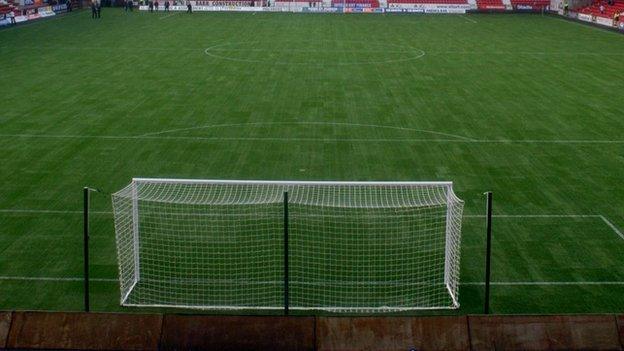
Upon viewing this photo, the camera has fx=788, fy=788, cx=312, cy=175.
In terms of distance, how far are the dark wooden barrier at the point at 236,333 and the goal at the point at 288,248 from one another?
0.71 m

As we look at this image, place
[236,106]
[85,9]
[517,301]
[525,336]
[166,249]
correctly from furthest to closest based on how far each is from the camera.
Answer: [85,9] → [236,106] → [166,249] → [517,301] → [525,336]

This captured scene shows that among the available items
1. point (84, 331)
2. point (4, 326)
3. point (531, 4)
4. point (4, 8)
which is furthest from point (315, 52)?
point (531, 4)

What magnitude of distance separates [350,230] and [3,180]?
8.95 metres

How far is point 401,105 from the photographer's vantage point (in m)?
28.0

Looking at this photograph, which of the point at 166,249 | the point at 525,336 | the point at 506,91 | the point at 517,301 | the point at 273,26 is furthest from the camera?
the point at 273,26

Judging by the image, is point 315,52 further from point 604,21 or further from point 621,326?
point 621,326

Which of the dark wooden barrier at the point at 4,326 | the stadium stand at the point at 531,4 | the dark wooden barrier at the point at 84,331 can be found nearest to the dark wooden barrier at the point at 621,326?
the dark wooden barrier at the point at 84,331

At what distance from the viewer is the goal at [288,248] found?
42.7 feet

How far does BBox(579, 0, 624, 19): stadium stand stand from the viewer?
5809cm

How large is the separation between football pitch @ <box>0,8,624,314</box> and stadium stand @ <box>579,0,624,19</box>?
13.2 metres

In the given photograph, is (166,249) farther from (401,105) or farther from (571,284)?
(401,105)

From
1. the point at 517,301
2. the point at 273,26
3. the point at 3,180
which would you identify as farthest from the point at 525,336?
the point at 273,26

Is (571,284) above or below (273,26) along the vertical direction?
below

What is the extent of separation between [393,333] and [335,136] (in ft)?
42.2
